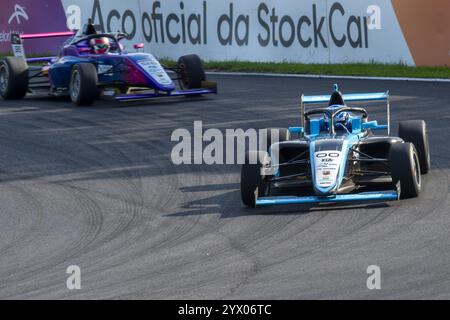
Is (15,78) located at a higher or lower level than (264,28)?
lower

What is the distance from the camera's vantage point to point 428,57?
18312 mm

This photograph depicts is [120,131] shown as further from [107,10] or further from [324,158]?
[107,10]

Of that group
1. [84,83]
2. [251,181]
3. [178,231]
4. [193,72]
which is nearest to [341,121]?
[251,181]

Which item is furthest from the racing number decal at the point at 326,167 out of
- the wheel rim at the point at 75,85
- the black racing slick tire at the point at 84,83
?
the wheel rim at the point at 75,85

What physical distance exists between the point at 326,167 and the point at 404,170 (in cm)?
67

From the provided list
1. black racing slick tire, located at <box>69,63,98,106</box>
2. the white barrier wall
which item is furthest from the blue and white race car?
the white barrier wall

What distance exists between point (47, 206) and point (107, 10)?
47.4ft

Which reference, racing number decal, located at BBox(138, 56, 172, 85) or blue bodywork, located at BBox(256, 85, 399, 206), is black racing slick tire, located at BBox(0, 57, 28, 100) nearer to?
racing number decal, located at BBox(138, 56, 172, 85)

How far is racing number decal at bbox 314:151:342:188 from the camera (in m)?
9.34

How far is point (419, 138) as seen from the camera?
413 inches

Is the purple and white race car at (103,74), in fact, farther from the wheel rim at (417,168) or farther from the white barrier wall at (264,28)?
the wheel rim at (417,168)

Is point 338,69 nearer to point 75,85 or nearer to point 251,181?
point 75,85

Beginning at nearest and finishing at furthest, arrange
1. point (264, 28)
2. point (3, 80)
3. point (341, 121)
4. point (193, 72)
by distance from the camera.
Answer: point (341, 121) < point (193, 72) < point (3, 80) < point (264, 28)

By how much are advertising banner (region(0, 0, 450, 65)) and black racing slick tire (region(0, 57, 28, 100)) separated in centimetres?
493
